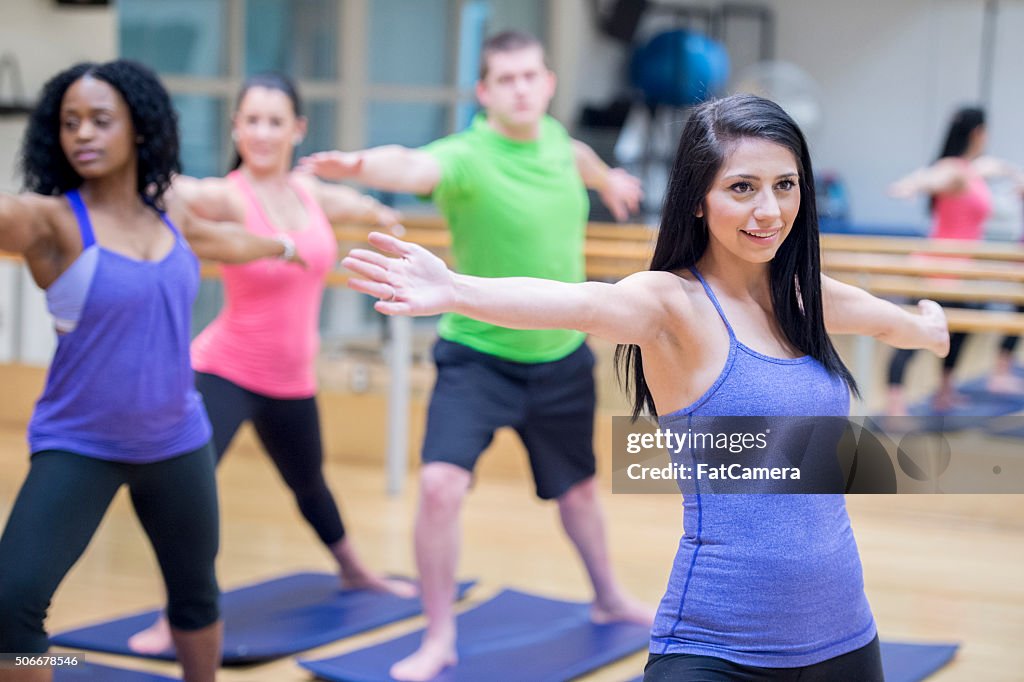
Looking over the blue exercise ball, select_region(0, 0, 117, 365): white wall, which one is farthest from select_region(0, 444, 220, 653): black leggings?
the blue exercise ball

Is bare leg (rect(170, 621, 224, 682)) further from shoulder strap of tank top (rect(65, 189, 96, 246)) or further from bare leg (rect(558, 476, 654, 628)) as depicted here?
bare leg (rect(558, 476, 654, 628))

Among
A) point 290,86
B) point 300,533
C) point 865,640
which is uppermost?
point 290,86

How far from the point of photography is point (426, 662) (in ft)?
10.8

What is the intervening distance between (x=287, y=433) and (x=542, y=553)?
3.92 ft

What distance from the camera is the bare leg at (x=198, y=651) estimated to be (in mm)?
2643

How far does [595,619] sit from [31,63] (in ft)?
11.9

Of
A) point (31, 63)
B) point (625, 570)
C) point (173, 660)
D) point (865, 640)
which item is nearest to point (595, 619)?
point (625, 570)

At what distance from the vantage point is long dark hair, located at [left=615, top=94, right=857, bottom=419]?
192 cm

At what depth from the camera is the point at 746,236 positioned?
191cm

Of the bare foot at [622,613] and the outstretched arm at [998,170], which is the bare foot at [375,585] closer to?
the bare foot at [622,613]

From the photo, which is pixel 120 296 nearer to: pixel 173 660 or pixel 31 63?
pixel 173 660

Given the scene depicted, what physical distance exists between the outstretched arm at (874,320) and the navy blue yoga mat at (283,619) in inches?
75.3

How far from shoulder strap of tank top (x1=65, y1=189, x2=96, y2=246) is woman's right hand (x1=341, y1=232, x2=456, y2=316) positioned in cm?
82

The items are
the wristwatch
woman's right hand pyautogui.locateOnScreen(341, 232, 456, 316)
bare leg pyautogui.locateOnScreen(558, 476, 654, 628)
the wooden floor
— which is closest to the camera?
woman's right hand pyautogui.locateOnScreen(341, 232, 456, 316)
